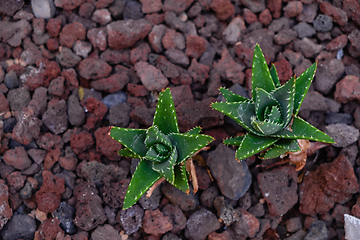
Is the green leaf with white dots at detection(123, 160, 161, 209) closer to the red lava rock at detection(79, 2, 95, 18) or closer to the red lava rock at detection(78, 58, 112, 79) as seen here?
the red lava rock at detection(78, 58, 112, 79)

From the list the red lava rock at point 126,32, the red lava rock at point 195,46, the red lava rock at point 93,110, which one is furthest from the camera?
the red lava rock at point 195,46

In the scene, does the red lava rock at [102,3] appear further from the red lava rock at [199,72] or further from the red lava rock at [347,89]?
the red lava rock at [347,89]

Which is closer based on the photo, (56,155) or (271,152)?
(271,152)

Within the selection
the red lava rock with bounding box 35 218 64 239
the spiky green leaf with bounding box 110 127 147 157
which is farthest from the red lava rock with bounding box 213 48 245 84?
the red lava rock with bounding box 35 218 64 239

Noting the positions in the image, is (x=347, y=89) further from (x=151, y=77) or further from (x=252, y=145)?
(x=151, y=77)

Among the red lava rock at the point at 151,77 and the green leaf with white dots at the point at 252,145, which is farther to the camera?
the red lava rock at the point at 151,77

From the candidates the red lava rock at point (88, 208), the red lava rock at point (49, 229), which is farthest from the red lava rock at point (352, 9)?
the red lava rock at point (49, 229)

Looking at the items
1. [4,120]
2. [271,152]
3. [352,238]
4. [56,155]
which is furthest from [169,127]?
[352,238]

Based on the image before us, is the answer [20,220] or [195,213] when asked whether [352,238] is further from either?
[20,220]

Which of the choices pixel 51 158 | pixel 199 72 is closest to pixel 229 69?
pixel 199 72
